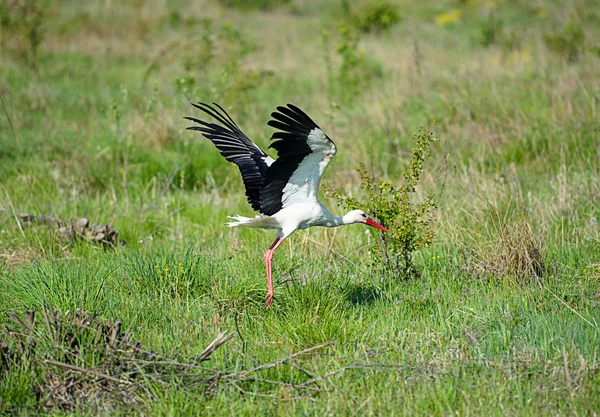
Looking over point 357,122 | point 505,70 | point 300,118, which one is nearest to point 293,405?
point 300,118

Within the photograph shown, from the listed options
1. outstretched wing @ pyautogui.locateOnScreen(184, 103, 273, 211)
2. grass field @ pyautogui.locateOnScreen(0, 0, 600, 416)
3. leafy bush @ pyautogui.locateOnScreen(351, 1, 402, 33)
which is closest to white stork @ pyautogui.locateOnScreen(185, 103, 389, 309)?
outstretched wing @ pyautogui.locateOnScreen(184, 103, 273, 211)

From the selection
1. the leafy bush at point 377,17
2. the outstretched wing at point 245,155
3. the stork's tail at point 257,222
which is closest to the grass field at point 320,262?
the stork's tail at point 257,222

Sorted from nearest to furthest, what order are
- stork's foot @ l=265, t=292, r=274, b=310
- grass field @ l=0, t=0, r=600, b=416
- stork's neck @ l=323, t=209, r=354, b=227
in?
grass field @ l=0, t=0, r=600, b=416
stork's foot @ l=265, t=292, r=274, b=310
stork's neck @ l=323, t=209, r=354, b=227

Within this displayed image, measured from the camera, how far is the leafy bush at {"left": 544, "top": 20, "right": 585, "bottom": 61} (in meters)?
11.6

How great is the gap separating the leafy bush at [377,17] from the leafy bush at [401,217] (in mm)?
11978

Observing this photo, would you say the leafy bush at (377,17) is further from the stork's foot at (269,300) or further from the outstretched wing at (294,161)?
the stork's foot at (269,300)

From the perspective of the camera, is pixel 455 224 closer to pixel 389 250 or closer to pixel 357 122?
pixel 389 250

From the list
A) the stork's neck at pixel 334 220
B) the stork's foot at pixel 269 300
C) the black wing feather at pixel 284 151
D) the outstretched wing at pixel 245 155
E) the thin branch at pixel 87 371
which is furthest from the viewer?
the outstretched wing at pixel 245 155

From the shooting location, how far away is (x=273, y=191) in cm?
493

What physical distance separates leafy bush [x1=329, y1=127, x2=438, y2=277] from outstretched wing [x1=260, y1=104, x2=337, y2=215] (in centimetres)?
27

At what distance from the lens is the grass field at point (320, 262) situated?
3465 millimetres

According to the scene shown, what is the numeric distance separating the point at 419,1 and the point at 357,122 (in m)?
18.6

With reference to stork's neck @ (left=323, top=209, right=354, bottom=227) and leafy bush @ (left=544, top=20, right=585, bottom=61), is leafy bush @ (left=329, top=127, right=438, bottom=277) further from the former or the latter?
leafy bush @ (left=544, top=20, right=585, bottom=61)

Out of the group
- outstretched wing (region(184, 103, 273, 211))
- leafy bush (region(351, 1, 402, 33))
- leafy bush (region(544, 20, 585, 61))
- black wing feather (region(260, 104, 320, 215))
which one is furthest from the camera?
leafy bush (region(351, 1, 402, 33))
